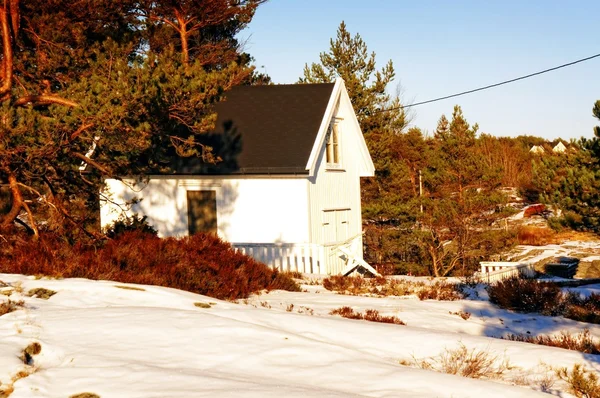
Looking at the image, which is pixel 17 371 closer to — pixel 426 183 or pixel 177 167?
pixel 177 167

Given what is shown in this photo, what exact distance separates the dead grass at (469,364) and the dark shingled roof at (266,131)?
1497cm

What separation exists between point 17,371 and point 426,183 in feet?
109

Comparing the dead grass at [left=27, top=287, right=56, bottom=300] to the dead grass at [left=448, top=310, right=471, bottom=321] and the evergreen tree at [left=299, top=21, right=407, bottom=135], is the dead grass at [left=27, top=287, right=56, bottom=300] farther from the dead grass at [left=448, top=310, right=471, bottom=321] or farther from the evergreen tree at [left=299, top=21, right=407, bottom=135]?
the evergreen tree at [left=299, top=21, right=407, bottom=135]

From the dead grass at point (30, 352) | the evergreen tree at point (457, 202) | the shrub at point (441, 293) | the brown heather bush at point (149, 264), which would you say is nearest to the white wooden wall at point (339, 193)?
the evergreen tree at point (457, 202)

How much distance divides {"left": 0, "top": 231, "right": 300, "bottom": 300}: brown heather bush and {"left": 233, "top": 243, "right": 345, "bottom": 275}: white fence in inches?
250

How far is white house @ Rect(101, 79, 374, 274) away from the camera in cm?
2333

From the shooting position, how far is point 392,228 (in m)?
36.3

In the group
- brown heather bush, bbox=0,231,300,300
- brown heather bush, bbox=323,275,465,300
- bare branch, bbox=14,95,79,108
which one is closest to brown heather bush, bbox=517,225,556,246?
brown heather bush, bbox=323,275,465,300

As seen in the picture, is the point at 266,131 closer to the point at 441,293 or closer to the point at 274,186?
the point at 274,186

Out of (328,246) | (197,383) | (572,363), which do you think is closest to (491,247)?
(328,246)

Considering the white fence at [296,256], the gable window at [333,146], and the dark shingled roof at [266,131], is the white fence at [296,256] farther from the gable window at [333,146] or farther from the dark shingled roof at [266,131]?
the gable window at [333,146]

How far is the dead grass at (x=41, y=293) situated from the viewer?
10266 mm

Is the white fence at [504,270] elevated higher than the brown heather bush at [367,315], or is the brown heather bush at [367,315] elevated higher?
the white fence at [504,270]

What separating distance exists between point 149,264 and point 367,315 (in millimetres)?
4364
